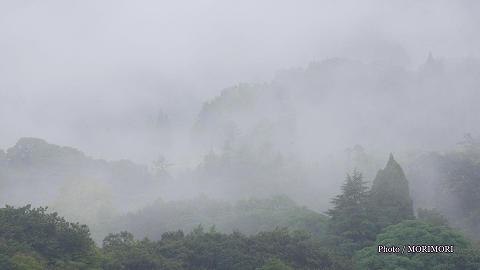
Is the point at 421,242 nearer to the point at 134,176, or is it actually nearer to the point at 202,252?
the point at 202,252

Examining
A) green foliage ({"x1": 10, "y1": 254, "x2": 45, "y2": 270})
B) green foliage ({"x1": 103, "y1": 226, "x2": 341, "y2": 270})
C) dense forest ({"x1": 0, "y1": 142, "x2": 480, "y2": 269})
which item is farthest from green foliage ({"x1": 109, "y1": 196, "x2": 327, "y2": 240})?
green foliage ({"x1": 10, "y1": 254, "x2": 45, "y2": 270})

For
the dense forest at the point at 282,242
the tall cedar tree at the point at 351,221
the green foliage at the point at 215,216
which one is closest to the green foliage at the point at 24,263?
the dense forest at the point at 282,242

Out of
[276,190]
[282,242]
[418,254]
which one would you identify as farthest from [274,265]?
[276,190]

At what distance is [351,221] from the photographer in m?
56.4

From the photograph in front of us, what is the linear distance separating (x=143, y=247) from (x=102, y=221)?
31.6m

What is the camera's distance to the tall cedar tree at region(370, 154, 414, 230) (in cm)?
5781

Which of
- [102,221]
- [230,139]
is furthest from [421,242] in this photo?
[230,139]

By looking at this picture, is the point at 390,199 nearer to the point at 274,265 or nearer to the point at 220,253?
the point at 220,253

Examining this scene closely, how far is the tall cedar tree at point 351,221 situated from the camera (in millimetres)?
55219

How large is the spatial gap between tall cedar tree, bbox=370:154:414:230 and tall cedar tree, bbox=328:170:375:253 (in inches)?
36.2

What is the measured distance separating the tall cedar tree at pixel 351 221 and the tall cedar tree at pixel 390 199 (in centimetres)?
92

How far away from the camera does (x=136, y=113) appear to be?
426ft

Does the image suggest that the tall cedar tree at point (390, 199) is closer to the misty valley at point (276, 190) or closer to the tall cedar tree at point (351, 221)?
the misty valley at point (276, 190)

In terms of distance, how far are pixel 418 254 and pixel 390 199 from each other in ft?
47.0
